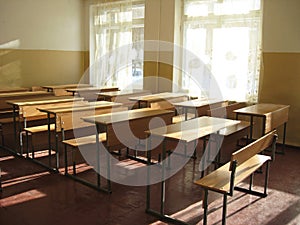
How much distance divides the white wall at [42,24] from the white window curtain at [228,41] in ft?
9.67

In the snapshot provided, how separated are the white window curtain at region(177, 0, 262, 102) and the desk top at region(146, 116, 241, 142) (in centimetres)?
222

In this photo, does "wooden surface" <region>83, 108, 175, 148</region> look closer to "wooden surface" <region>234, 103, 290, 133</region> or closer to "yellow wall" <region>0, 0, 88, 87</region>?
"wooden surface" <region>234, 103, 290, 133</region>

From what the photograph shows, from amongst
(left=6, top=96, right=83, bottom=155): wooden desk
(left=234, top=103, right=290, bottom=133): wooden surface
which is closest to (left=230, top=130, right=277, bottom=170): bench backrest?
(left=234, top=103, right=290, bottom=133): wooden surface

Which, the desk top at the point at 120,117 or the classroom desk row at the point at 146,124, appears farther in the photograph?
the desk top at the point at 120,117

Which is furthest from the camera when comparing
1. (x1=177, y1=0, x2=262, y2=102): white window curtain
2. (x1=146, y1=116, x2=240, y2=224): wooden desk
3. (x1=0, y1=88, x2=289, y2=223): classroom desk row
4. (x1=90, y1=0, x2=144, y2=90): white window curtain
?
(x1=90, y1=0, x2=144, y2=90): white window curtain

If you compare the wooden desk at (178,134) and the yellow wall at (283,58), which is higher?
the yellow wall at (283,58)

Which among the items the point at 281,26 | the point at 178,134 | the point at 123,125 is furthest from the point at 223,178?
the point at 281,26

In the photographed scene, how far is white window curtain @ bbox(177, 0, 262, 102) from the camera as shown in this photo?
5348 mm

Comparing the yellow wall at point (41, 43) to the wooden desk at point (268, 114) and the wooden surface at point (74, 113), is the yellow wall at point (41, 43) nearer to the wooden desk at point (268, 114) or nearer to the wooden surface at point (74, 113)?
the wooden surface at point (74, 113)

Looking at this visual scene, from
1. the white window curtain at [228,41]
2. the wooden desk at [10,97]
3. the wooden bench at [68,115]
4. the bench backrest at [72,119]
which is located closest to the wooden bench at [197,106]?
the white window curtain at [228,41]

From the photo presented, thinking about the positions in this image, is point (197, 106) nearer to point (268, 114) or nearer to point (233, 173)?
point (268, 114)

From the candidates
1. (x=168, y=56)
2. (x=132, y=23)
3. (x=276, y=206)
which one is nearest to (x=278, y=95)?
(x=168, y=56)

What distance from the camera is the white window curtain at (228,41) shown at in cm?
535

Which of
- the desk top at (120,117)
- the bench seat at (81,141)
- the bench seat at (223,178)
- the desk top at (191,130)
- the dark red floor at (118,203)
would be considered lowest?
the dark red floor at (118,203)
